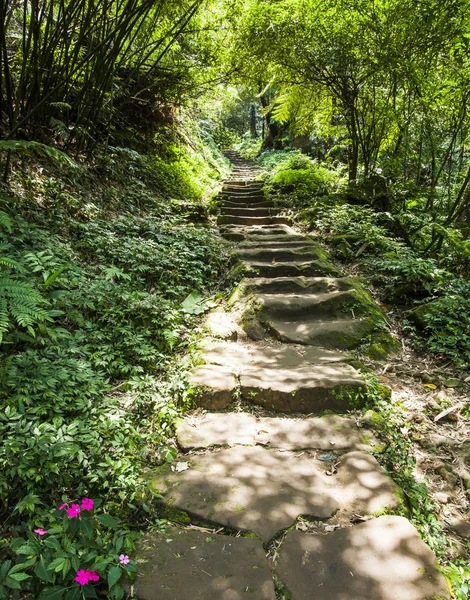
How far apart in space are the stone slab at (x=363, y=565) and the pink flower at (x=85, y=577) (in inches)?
29.5

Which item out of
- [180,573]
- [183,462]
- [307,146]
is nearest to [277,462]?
[183,462]

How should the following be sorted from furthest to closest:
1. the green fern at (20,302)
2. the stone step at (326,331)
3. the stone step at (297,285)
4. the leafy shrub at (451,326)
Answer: the stone step at (297,285)
the stone step at (326,331)
the leafy shrub at (451,326)
the green fern at (20,302)

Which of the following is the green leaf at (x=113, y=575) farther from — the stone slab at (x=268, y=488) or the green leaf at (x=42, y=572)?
the stone slab at (x=268, y=488)

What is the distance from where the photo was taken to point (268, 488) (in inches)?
73.1

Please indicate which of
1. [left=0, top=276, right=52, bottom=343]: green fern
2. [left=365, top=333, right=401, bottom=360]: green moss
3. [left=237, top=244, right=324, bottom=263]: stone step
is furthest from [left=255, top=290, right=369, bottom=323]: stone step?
[left=0, top=276, right=52, bottom=343]: green fern

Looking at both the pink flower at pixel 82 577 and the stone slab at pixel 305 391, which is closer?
the pink flower at pixel 82 577

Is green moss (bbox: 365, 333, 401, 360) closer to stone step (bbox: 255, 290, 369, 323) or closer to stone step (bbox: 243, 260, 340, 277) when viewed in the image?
stone step (bbox: 255, 290, 369, 323)

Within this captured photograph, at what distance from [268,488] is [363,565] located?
542 mm

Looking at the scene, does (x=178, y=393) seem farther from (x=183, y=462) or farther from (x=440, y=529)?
(x=440, y=529)

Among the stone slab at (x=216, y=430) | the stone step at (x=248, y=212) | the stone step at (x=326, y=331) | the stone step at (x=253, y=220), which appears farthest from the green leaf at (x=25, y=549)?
the stone step at (x=248, y=212)

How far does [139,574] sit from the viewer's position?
4.66ft

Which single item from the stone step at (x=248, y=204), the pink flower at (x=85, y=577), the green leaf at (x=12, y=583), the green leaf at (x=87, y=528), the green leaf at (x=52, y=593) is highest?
the stone step at (x=248, y=204)

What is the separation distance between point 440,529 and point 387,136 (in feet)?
21.5

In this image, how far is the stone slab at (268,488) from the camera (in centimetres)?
172
